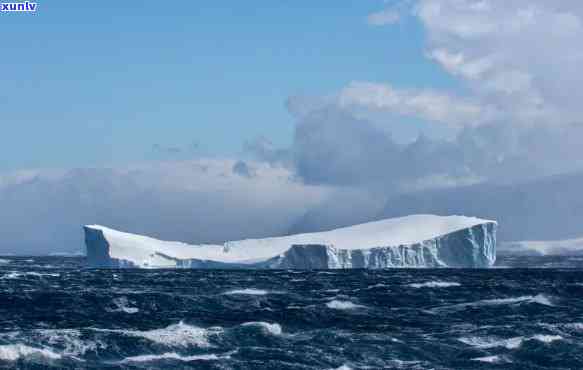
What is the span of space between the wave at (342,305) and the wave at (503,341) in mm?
15412

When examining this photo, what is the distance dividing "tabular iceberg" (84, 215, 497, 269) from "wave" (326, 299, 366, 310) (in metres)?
53.5

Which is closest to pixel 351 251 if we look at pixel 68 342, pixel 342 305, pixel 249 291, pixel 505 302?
pixel 249 291

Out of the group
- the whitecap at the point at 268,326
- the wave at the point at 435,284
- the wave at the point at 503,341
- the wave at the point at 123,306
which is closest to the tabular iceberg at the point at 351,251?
the wave at the point at 435,284

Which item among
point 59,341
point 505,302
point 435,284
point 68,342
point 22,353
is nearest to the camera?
point 22,353

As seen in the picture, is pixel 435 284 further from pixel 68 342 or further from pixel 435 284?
pixel 68 342

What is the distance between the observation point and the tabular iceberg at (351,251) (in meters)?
118

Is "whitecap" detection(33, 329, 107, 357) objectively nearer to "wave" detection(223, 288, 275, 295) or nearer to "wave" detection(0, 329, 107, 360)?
"wave" detection(0, 329, 107, 360)

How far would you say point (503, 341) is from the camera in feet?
148

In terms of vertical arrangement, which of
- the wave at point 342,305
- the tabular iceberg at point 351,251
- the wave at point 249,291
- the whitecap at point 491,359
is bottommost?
the whitecap at point 491,359

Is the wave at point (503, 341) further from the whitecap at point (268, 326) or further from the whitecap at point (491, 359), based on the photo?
the whitecap at point (268, 326)

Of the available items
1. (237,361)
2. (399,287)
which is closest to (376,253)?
(399,287)

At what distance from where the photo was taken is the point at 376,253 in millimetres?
118438

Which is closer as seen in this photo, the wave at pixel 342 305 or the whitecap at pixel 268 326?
the whitecap at pixel 268 326

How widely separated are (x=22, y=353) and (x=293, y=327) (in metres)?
15.5
